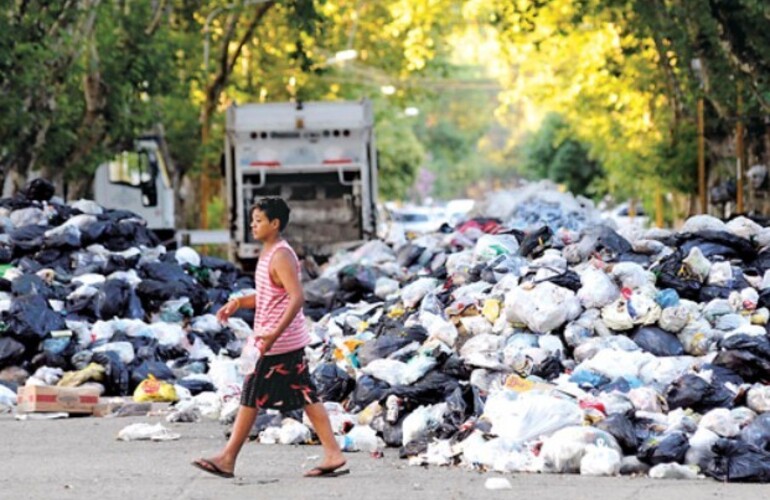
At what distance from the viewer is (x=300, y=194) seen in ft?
98.6

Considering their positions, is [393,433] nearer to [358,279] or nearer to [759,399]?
[759,399]

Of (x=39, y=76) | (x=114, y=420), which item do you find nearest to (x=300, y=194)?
(x=39, y=76)

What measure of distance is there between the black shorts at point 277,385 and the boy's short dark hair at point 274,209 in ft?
2.35

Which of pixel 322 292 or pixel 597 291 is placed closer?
pixel 597 291

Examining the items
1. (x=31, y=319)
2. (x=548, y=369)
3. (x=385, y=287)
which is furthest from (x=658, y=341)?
(x=385, y=287)

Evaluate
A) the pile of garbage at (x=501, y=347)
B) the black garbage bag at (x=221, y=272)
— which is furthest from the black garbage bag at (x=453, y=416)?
the black garbage bag at (x=221, y=272)

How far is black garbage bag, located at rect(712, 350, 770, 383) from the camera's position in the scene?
12.3 m

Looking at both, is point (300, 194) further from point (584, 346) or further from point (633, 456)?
point (633, 456)

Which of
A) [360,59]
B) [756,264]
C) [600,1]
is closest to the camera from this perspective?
[756,264]

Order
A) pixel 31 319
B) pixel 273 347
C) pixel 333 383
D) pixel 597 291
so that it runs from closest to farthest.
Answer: pixel 273 347, pixel 333 383, pixel 597 291, pixel 31 319

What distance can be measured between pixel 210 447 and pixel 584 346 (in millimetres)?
2696

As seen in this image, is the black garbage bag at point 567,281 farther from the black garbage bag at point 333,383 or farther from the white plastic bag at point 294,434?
the white plastic bag at point 294,434

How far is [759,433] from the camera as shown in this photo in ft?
36.0

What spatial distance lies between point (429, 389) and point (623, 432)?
6.10 feet
